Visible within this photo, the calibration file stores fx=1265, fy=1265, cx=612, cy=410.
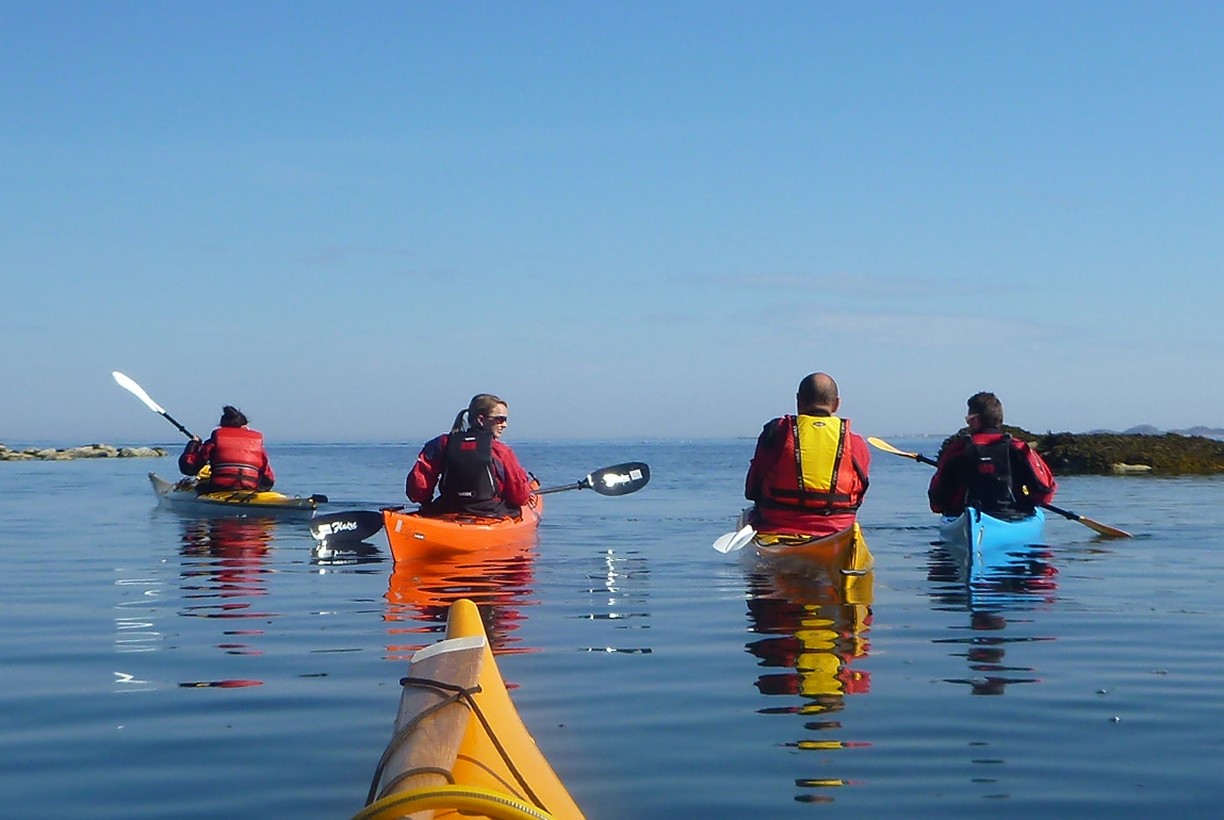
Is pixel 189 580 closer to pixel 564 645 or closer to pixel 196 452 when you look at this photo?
pixel 564 645

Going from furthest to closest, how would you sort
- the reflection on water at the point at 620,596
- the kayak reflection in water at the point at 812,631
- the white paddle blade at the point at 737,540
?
1. the white paddle blade at the point at 737,540
2. the reflection on water at the point at 620,596
3. the kayak reflection in water at the point at 812,631

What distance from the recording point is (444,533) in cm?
1352

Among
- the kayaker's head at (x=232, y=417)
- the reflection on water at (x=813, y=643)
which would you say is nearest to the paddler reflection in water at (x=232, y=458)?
the kayaker's head at (x=232, y=417)

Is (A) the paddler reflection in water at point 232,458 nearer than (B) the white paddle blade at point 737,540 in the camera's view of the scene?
No

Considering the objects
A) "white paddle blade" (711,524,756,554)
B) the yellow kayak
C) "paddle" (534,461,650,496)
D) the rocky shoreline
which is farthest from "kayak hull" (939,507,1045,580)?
the rocky shoreline

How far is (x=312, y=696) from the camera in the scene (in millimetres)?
6586

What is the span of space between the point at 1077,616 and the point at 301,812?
6.73 metres

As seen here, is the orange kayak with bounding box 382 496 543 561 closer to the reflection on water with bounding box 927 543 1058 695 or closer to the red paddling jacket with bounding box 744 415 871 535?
the red paddling jacket with bounding box 744 415 871 535

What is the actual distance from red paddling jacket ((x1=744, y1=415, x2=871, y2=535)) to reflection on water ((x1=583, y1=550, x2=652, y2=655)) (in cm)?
141

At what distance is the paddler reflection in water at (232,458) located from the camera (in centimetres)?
2020

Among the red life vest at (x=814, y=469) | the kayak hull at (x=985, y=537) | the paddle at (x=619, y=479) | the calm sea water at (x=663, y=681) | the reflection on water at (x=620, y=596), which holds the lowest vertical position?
the reflection on water at (x=620, y=596)

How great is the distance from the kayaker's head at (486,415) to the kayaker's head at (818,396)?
377cm

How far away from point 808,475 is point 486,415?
3931 millimetres

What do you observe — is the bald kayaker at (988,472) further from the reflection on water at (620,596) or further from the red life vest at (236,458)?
the red life vest at (236,458)
